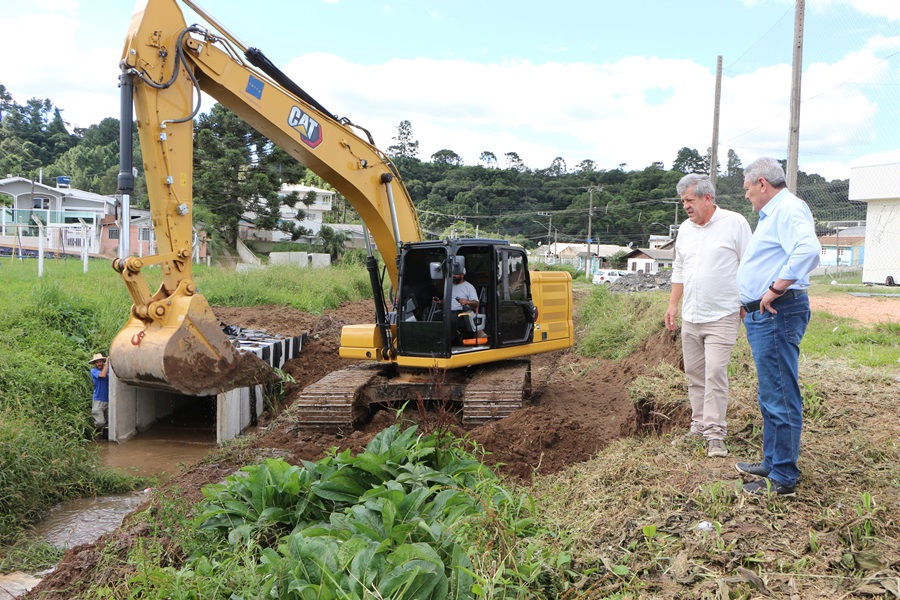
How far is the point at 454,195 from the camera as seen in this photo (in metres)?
66.1

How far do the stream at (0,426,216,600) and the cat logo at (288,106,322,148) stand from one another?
3.68 m

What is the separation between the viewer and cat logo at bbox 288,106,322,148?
727 centimetres

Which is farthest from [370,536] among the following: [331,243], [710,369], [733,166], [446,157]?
[446,157]

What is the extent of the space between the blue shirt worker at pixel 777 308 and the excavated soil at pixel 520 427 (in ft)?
5.52

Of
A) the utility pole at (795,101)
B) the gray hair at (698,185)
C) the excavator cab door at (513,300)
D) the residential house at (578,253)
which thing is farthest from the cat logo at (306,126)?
the residential house at (578,253)

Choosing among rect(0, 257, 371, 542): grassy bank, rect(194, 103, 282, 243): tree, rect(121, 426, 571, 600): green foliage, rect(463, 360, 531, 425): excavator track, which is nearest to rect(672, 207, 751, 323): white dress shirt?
rect(121, 426, 571, 600): green foliage

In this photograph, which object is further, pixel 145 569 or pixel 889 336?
pixel 889 336

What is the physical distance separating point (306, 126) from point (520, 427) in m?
3.67

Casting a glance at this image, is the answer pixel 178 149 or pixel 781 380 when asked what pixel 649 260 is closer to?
pixel 178 149

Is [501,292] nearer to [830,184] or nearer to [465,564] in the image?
[465,564]

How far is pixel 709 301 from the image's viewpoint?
4699 millimetres

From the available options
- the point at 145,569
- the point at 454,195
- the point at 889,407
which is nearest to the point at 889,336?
the point at 889,407

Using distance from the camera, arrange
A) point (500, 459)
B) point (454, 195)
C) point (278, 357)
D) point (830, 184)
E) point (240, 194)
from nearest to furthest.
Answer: point (500, 459)
point (278, 357)
point (830, 184)
point (240, 194)
point (454, 195)

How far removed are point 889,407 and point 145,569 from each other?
4939 mm
